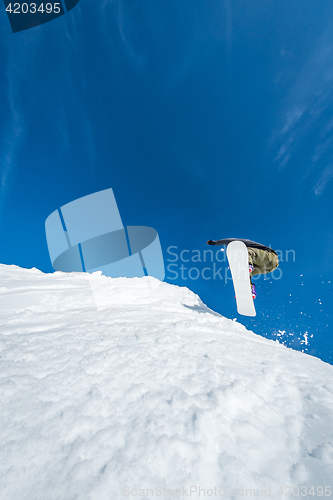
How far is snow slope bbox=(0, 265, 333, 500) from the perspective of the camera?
3.73ft

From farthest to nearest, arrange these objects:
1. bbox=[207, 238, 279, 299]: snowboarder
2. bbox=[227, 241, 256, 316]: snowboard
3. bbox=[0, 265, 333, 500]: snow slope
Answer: bbox=[207, 238, 279, 299]: snowboarder, bbox=[227, 241, 256, 316]: snowboard, bbox=[0, 265, 333, 500]: snow slope

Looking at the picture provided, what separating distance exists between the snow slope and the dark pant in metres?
3.90

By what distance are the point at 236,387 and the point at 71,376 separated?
199cm

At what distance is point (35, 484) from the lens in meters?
1.04

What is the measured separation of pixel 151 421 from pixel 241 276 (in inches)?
218

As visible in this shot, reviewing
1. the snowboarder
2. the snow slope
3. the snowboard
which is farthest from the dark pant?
the snow slope

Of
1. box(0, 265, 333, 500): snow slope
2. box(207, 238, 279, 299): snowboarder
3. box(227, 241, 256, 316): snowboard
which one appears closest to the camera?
box(0, 265, 333, 500): snow slope

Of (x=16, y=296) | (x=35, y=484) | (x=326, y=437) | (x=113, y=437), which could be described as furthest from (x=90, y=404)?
(x=16, y=296)

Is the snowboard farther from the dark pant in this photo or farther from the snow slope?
the snow slope

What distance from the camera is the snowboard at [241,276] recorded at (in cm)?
616

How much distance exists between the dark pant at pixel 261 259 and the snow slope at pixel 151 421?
3.90 m

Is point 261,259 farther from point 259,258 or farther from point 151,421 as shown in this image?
point 151,421

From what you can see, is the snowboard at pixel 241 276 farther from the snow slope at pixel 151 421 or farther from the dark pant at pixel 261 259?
the snow slope at pixel 151 421

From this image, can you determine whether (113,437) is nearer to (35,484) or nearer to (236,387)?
(35,484)
